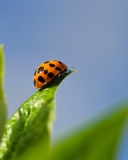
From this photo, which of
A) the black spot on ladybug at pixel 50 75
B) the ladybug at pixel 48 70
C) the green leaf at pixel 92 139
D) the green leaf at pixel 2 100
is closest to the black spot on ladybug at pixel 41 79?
the ladybug at pixel 48 70

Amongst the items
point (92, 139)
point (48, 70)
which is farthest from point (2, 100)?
point (48, 70)

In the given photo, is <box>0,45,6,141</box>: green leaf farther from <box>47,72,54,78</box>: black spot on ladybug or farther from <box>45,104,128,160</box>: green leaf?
<box>47,72,54,78</box>: black spot on ladybug

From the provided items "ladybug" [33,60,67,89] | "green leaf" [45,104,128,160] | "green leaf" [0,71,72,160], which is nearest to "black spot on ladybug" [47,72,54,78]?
"ladybug" [33,60,67,89]

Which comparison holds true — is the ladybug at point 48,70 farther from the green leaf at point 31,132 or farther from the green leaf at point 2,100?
the green leaf at point 2,100

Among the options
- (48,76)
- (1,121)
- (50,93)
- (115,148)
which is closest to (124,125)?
(115,148)

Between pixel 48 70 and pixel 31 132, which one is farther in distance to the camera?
pixel 48 70

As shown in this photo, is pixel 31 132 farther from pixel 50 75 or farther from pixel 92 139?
pixel 50 75
